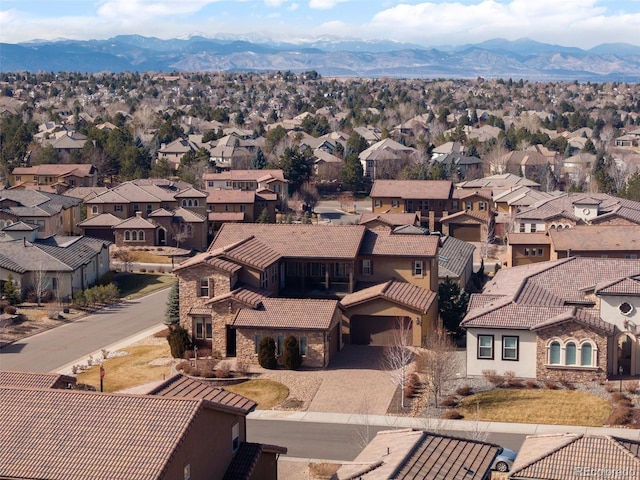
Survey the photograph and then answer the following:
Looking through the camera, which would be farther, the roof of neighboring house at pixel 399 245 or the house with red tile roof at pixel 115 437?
the roof of neighboring house at pixel 399 245

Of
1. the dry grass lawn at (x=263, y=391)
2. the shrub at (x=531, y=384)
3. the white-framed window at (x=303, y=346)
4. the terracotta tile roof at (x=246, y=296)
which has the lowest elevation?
the dry grass lawn at (x=263, y=391)

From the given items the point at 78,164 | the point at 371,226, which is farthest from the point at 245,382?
the point at 78,164

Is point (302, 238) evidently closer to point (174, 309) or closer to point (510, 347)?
point (174, 309)

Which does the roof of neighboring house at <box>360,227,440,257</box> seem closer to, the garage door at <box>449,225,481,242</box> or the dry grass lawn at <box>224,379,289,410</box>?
the dry grass lawn at <box>224,379,289,410</box>

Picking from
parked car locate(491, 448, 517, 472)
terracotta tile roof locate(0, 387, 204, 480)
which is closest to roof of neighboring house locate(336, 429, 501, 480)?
parked car locate(491, 448, 517, 472)

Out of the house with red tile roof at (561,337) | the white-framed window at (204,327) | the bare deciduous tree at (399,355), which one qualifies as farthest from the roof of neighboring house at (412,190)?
the house with red tile roof at (561,337)

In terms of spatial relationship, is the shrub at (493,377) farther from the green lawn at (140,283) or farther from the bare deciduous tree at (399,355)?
the green lawn at (140,283)

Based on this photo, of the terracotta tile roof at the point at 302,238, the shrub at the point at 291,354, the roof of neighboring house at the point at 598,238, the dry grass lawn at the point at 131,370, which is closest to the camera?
the dry grass lawn at the point at 131,370
